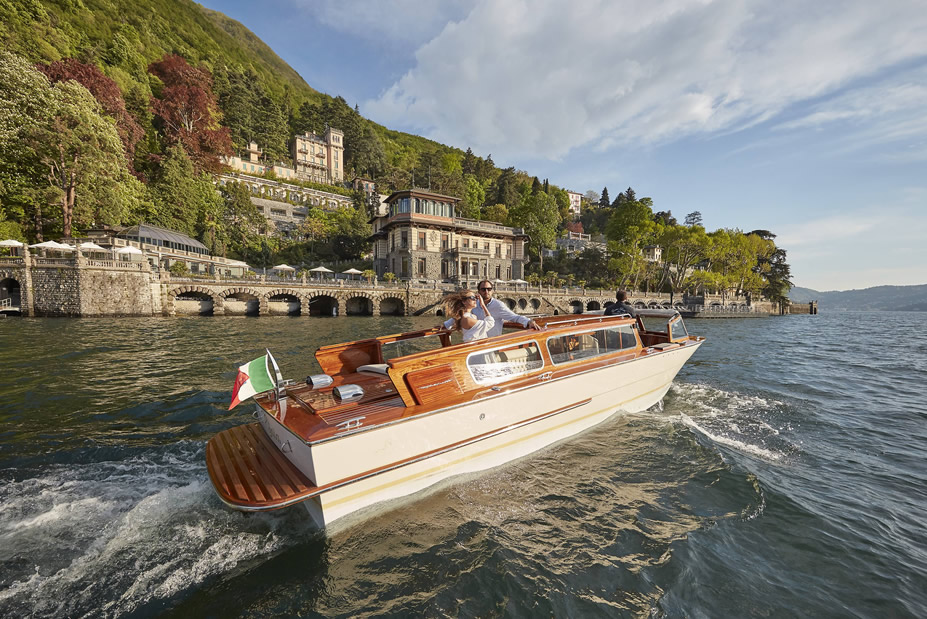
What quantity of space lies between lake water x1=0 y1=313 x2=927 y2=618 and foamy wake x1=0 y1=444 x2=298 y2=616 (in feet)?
0.06

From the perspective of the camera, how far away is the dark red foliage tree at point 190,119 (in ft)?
167

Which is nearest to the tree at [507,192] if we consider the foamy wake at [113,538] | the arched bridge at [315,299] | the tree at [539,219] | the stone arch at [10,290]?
the tree at [539,219]

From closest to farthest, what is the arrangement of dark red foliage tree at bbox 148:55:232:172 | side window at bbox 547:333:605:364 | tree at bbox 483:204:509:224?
side window at bbox 547:333:605:364 < dark red foliage tree at bbox 148:55:232:172 < tree at bbox 483:204:509:224

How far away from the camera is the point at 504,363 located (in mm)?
5789

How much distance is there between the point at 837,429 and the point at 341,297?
34.6 meters

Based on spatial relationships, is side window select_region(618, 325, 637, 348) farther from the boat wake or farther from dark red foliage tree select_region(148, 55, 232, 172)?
dark red foliage tree select_region(148, 55, 232, 172)

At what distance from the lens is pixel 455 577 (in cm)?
351

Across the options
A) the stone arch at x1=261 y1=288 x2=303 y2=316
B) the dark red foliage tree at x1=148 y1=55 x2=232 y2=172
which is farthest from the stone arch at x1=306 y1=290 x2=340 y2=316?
the dark red foliage tree at x1=148 y1=55 x2=232 y2=172

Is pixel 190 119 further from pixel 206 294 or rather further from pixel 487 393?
pixel 487 393

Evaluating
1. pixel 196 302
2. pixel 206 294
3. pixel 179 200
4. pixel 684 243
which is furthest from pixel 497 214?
pixel 196 302

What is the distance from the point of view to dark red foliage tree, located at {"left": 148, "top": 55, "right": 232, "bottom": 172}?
167 feet

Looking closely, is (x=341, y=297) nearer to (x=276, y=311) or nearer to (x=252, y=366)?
(x=276, y=311)

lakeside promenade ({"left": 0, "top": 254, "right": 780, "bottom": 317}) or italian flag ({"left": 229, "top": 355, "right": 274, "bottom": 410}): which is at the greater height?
lakeside promenade ({"left": 0, "top": 254, "right": 780, "bottom": 317})

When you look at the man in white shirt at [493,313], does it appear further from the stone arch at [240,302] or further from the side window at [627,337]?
the stone arch at [240,302]
